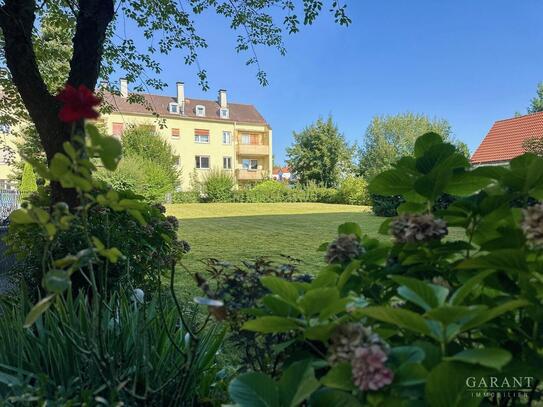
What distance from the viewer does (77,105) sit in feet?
2.05

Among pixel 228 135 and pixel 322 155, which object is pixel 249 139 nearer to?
pixel 228 135

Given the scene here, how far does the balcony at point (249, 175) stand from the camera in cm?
3556

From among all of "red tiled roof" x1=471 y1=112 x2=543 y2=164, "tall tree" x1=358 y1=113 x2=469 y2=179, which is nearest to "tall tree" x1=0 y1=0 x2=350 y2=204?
"red tiled roof" x1=471 y1=112 x2=543 y2=164

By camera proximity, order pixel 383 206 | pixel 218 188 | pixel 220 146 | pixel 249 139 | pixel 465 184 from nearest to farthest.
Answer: pixel 465 184 < pixel 383 206 < pixel 218 188 < pixel 220 146 < pixel 249 139

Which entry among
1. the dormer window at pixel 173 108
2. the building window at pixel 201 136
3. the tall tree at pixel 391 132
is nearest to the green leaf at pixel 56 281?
the building window at pixel 201 136

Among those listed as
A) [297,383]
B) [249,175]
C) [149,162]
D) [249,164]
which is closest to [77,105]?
[297,383]

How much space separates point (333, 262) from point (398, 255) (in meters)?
0.14

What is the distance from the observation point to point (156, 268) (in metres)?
2.80

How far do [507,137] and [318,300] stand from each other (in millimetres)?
21102

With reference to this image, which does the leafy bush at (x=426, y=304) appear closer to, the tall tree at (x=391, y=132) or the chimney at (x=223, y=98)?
the chimney at (x=223, y=98)

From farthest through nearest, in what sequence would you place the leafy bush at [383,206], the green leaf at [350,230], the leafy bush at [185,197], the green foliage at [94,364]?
the leafy bush at [185,197] < the leafy bush at [383,206] < the green foliage at [94,364] < the green leaf at [350,230]

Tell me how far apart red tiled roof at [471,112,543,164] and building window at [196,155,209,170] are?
910 inches

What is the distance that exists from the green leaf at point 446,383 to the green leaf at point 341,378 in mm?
106

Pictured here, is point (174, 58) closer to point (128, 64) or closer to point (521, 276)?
point (128, 64)
